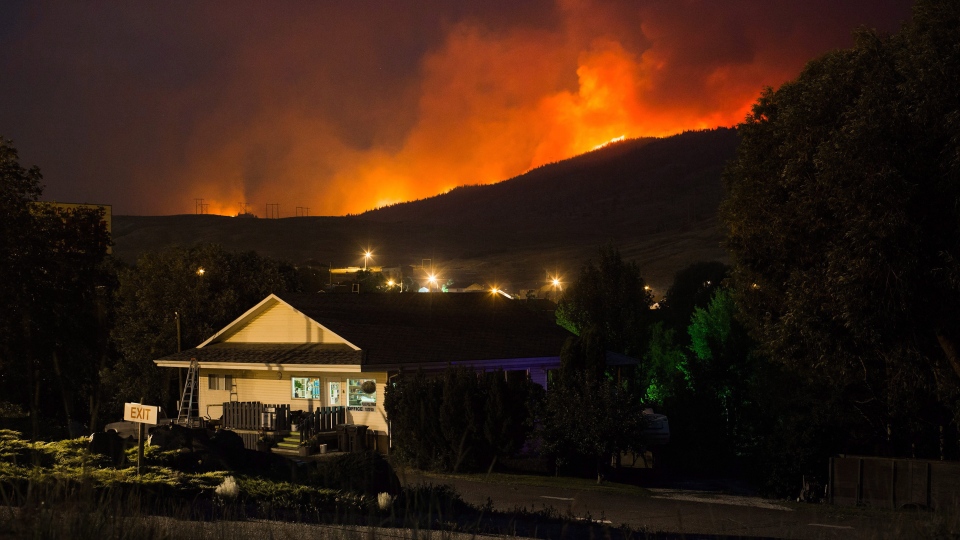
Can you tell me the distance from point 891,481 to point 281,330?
23262mm

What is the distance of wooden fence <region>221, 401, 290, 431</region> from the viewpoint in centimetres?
3534

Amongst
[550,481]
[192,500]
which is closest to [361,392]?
[550,481]

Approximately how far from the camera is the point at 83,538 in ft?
24.7

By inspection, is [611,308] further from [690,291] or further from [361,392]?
[690,291]

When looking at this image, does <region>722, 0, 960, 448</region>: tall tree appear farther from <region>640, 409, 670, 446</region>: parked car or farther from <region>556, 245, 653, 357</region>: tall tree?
<region>556, 245, 653, 357</region>: tall tree

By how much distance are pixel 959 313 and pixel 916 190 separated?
9.64 feet

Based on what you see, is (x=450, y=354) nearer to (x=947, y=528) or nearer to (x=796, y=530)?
(x=796, y=530)

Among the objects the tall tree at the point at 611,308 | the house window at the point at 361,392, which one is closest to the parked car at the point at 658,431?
the house window at the point at 361,392

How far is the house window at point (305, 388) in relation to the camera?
37.1 metres

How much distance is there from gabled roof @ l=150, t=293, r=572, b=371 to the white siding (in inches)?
3.8

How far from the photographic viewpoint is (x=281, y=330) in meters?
39.6

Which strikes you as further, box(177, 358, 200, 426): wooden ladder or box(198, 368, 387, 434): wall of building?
box(177, 358, 200, 426): wooden ladder

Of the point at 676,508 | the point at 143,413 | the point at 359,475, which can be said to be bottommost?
the point at 676,508

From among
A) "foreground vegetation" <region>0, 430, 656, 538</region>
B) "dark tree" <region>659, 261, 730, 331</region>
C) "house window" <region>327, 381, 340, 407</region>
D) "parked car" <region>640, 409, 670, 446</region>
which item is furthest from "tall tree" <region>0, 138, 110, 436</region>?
"dark tree" <region>659, 261, 730, 331</region>
